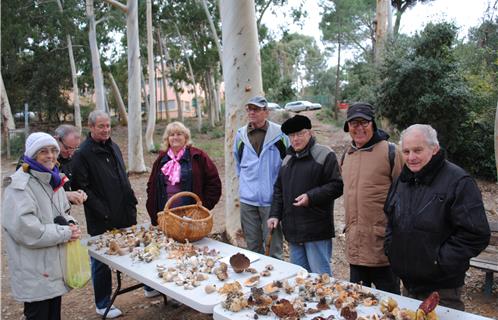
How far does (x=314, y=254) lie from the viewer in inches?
123

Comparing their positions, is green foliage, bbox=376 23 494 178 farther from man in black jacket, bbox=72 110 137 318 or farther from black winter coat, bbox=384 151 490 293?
black winter coat, bbox=384 151 490 293

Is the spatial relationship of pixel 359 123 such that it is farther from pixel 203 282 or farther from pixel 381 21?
pixel 381 21

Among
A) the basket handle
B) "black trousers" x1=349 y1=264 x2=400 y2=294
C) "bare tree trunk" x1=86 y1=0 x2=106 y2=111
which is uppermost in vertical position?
"bare tree trunk" x1=86 y1=0 x2=106 y2=111

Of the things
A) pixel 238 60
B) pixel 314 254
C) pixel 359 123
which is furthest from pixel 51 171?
pixel 238 60

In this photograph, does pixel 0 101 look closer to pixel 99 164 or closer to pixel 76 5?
pixel 76 5

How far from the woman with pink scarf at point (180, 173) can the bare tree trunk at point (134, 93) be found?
28.3ft

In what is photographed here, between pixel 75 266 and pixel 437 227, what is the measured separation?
7.33 ft

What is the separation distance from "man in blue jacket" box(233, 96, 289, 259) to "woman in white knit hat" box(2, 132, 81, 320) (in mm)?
1544

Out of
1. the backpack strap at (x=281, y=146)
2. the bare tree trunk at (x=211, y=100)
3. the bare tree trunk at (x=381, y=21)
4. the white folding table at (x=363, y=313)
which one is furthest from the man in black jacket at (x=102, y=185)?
the bare tree trunk at (x=211, y=100)

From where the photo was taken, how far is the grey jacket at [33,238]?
8.42ft

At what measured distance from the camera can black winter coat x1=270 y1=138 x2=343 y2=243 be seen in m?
3.08

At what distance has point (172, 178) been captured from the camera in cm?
362

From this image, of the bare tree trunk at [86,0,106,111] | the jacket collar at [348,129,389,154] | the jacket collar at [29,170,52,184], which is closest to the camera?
the jacket collar at [29,170,52,184]

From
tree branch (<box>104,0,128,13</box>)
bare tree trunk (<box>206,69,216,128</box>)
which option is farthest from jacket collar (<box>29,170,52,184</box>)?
bare tree trunk (<box>206,69,216,128</box>)
